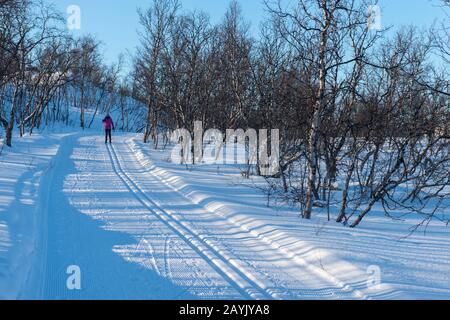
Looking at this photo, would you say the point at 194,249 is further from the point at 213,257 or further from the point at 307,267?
the point at 307,267

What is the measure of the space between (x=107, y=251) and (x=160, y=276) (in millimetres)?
1235

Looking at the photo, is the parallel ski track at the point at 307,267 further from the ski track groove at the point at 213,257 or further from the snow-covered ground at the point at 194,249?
the ski track groove at the point at 213,257

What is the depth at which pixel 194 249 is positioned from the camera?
5.97 metres

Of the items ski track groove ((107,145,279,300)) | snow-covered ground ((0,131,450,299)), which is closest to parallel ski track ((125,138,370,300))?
snow-covered ground ((0,131,450,299))

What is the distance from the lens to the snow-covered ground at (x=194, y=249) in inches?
180

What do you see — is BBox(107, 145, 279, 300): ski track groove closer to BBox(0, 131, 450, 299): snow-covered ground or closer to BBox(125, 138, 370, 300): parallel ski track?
BBox(0, 131, 450, 299): snow-covered ground

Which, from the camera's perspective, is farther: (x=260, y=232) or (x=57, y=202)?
(x=57, y=202)

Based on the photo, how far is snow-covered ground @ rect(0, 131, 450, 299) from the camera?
4570mm

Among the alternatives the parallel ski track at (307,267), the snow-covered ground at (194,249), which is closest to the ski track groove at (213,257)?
the snow-covered ground at (194,249)
